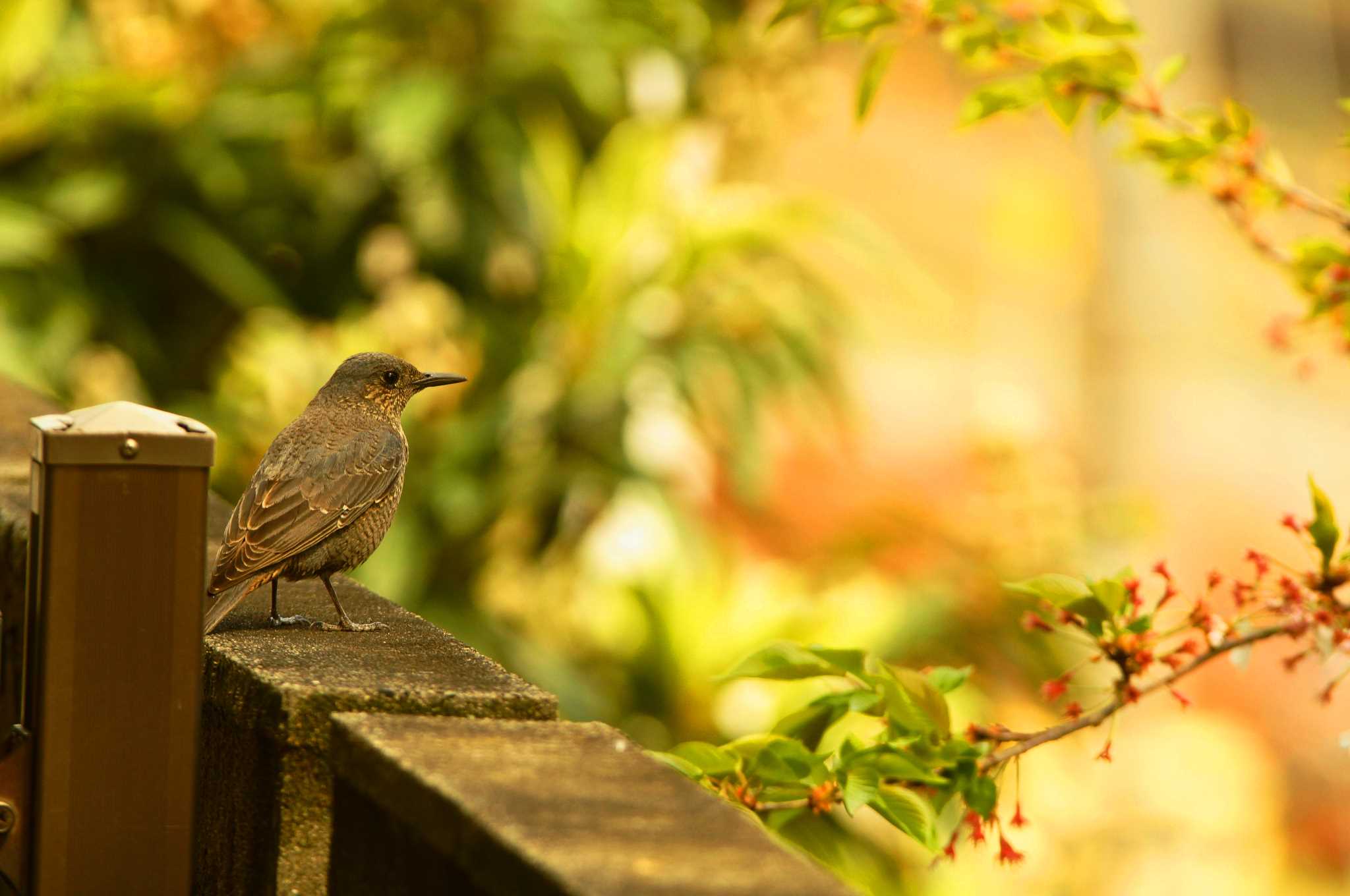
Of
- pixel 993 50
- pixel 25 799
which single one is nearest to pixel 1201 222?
pixel 993 50

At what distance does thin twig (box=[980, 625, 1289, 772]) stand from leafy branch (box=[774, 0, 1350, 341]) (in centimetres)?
68

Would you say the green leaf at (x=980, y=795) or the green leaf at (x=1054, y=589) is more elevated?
the green leaf at (x=1054, y=589)

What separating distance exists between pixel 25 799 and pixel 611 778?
0.74 meters

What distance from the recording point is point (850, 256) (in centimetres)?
680

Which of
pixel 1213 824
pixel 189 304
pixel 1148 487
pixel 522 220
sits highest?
pixel 522 220

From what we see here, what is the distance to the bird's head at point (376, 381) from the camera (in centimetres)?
274

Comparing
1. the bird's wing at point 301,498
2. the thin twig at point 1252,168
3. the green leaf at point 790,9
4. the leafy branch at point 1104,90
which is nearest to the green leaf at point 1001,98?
the leafy branch at point 1104,90

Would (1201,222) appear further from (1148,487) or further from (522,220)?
(522,220)

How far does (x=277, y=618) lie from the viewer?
2.51 meters

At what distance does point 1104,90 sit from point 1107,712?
96 cm

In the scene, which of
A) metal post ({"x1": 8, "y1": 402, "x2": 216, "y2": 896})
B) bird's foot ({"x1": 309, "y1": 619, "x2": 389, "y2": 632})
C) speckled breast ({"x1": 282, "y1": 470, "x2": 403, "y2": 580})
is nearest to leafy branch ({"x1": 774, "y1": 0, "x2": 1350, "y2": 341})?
speckled breast ({"x1": 282, "y1": 470, "x2": 403, "y2": 580})

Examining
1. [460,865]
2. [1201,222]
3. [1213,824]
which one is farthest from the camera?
[1201,222]

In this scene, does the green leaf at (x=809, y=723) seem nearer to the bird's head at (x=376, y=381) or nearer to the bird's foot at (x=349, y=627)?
the bird's foot at (x=349, y=627)

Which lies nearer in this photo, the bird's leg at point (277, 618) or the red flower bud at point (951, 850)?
the red flower bud at point (951, 850)
